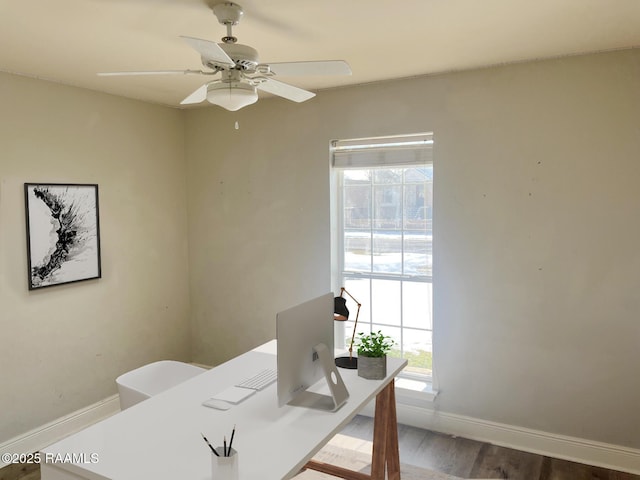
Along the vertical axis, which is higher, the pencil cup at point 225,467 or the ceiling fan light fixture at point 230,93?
the ceiling fan light fixture at point 230,93

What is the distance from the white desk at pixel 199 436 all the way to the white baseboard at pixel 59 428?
67.5 inches

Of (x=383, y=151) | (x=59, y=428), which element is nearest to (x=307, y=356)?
(x=383, y=151)

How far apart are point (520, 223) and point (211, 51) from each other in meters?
2.30

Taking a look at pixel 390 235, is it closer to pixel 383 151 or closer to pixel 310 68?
pixel 383 151

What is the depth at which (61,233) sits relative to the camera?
353 cm

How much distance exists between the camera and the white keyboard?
2408 mm

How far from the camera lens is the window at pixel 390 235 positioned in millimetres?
3615

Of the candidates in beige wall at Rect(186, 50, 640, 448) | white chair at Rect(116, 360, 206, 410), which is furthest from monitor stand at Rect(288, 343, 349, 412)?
beige wall at Rect(186, 50, 640, 448)

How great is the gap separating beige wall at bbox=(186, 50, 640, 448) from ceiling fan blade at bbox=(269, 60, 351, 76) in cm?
151

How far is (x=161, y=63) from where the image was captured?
303cm

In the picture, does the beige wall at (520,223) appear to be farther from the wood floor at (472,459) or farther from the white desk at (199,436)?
the white desk at (199,436)

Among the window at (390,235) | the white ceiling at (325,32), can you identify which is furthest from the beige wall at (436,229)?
the white ceiling at (325,32)

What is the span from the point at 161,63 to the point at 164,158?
1458mm

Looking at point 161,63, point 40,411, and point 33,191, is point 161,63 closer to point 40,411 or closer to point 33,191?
point 33,191
